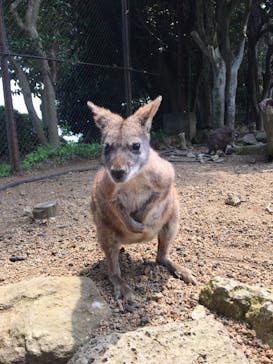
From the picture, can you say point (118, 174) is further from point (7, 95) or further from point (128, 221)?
point (7, 95)

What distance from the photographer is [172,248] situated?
3.31 m

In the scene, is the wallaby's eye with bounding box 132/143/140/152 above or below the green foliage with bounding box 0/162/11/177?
above

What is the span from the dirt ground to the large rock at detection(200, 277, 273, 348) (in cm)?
5

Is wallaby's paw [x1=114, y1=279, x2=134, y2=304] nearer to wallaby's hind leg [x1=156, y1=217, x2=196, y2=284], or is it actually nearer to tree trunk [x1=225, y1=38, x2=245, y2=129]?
wallaby's hind leg [x1=156, y1=217, x2=196, y2=284]

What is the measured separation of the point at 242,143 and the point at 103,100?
10.2 feet

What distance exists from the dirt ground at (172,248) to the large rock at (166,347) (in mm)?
146

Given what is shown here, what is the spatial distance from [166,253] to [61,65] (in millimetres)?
6255

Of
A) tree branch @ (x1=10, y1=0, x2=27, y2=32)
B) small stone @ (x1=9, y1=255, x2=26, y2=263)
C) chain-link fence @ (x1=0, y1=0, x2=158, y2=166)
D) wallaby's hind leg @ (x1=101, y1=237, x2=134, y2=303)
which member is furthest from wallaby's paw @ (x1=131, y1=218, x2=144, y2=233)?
tree branch @ (x1=10, y1=0, x2=27, y2=32)

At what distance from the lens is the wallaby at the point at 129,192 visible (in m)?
2.51

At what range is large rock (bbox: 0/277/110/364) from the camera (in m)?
2.13

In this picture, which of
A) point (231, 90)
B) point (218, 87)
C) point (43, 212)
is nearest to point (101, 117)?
point (43, 212)

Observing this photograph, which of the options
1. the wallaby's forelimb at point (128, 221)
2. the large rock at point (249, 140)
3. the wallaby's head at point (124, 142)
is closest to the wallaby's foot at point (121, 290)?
the wallaby's forelimb at point (128, 221)

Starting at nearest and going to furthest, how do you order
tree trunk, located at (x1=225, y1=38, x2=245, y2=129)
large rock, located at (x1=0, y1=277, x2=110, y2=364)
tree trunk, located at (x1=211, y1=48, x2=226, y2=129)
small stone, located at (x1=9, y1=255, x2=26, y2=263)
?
large rock, located at (x1=0, y1=277, x2=110, y2=364) < small stone, located at (x1=9, y1=255, x2=26, y2=263) < tree trunk, located at (x1=211, y1=48, x2=226, y2=129) < tree trunk, located at (x1=225, y1=38, x2=245, y2=129)

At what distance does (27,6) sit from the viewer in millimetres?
8125
